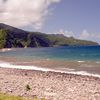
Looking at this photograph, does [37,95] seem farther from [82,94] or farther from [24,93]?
[82,94]

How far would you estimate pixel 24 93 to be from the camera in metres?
22.4

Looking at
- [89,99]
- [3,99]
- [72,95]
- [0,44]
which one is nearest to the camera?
[3,99]

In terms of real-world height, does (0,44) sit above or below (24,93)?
above

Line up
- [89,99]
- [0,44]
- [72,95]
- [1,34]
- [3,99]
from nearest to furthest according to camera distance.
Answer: [3,99]
[89,99]
[72,95]
[0,44]
[1,34]

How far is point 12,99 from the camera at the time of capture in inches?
703

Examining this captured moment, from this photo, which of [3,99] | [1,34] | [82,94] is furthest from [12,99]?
[1,34]

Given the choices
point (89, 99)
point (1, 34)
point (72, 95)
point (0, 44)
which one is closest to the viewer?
point (89, 99)

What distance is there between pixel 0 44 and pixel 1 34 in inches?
245

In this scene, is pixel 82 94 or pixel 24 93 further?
pixel 82 94

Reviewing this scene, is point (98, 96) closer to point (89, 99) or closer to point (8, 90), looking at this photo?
point (89, 99)

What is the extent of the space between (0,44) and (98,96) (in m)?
48.8

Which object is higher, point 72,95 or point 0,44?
point 0,44

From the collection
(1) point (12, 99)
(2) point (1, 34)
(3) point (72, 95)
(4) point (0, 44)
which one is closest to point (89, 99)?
(3) point (72, 95)

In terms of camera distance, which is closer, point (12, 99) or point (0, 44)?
point (12, 99)
